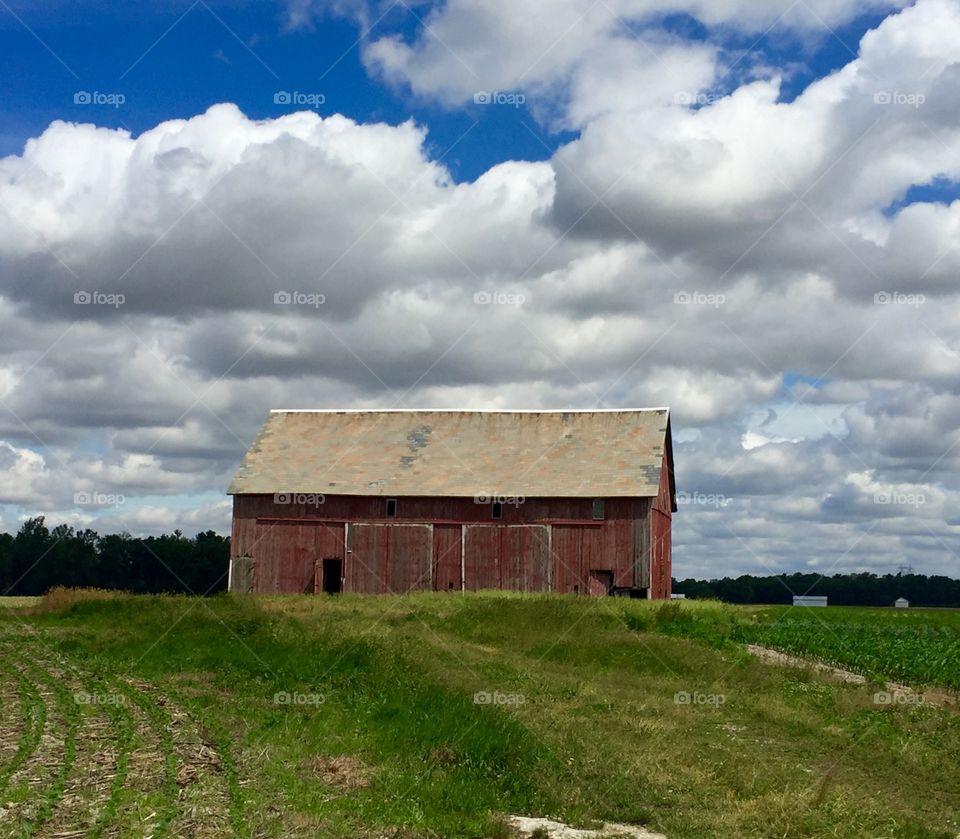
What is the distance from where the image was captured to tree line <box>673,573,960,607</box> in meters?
101

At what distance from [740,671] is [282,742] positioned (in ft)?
39.1

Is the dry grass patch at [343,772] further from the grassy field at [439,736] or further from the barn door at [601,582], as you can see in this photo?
the barn door at [601,582]

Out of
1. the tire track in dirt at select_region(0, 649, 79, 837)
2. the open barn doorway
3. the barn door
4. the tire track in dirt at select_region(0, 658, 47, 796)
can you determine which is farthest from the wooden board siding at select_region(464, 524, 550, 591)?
the tire track in dirt at select_region(0, 649, 79, 837)

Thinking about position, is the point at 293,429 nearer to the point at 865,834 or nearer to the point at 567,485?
the point at 567,485

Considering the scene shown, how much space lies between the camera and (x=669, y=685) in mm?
20562

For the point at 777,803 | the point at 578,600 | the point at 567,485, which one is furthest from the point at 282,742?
the point at 567,485

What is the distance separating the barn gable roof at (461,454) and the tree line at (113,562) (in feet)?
124

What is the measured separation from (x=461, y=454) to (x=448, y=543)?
4.54 meters

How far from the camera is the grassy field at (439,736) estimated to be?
34.9 feet

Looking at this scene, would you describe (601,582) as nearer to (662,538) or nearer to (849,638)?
(662,538)

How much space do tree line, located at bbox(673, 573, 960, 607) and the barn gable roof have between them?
176 feet

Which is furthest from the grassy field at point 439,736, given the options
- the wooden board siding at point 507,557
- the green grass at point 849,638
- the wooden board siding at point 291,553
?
the wooden board siding at point 291,553

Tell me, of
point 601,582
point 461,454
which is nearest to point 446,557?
point 461,454

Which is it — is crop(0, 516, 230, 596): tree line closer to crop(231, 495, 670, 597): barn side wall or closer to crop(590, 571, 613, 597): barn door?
crop(231, 495, 670, 597): barn side wall
